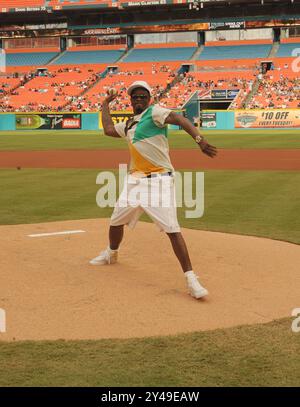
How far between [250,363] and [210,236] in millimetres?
4920

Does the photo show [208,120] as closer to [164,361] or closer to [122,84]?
[122,84]

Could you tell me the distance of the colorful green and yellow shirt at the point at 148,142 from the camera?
6.29 meters

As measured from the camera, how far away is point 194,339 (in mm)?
4836

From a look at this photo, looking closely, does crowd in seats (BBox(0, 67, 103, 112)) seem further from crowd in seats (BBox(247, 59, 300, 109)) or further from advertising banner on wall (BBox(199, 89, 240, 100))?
crowd in seats (BBox(247, 59, 300, 109))

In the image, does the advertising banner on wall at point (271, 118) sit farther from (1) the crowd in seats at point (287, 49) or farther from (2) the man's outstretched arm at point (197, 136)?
(2) the man's outstretched arm at point (197, 136)

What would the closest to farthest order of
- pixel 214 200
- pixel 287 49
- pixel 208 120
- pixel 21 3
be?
pixel 214 200 < pixel 208 120 < pixel 287 49 < pixel 21 3

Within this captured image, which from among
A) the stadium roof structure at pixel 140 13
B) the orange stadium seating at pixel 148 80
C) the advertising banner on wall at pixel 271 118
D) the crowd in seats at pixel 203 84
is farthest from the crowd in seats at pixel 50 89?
the advertising banner on wall at pixel 271 118

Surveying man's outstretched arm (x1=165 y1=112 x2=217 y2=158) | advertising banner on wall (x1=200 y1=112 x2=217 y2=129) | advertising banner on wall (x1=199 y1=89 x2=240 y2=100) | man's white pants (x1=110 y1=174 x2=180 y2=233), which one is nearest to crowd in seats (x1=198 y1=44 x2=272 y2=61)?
advertising banner on wall (x1=199 y1=89 x2=240 y2=100)

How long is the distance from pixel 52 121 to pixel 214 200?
138ft

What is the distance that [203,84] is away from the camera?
2333 inches

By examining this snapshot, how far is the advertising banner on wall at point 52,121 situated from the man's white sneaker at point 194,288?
48208 millimetres

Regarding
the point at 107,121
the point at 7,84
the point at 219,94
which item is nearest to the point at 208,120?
the point at 219,94

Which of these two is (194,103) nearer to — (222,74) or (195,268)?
(222,74)
